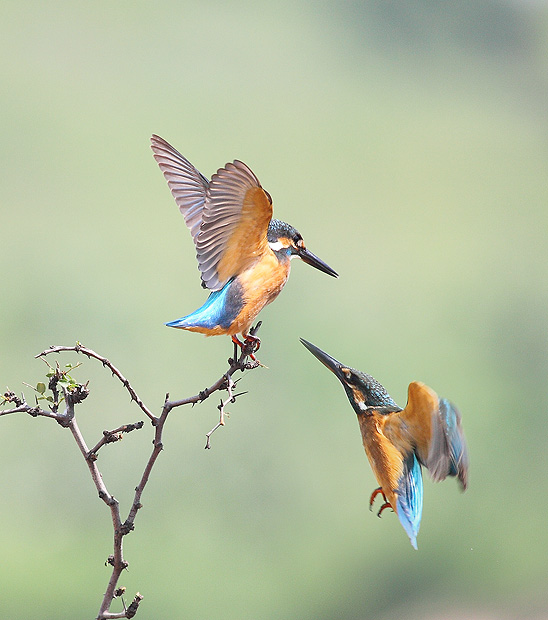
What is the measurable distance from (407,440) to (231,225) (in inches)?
11.7

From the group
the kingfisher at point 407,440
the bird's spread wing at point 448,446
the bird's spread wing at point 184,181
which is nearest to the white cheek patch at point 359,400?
the kingfisher at point 407,440

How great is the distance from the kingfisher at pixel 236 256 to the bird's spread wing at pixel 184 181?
107mm

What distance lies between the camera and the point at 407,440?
0.82m

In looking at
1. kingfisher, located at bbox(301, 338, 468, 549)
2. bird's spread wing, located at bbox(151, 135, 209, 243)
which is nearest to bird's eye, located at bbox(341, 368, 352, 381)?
kingfisher, located at bbox(301, 338, 468, 549)

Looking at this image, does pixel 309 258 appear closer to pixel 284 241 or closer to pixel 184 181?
pixel 284 241

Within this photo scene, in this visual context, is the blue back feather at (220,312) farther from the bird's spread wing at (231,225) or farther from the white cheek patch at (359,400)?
the white cheek patch at (359,400)

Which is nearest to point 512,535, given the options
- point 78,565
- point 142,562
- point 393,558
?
point 393,558

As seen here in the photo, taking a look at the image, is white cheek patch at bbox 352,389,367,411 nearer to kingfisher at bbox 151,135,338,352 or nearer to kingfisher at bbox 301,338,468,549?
kingfisher at bbox 301,338,468,549

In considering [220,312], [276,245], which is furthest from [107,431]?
[276,245]

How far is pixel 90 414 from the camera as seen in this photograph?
1768 mm

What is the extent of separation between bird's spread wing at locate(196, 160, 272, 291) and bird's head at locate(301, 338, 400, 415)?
132 mm

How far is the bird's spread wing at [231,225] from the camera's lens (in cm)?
72

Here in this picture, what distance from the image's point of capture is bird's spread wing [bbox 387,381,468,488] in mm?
721

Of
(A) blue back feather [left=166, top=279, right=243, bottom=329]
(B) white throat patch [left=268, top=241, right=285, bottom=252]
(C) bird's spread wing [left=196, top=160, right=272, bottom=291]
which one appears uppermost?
(B) white throat patch [left=268, top=241, right=285, bottom=252]
